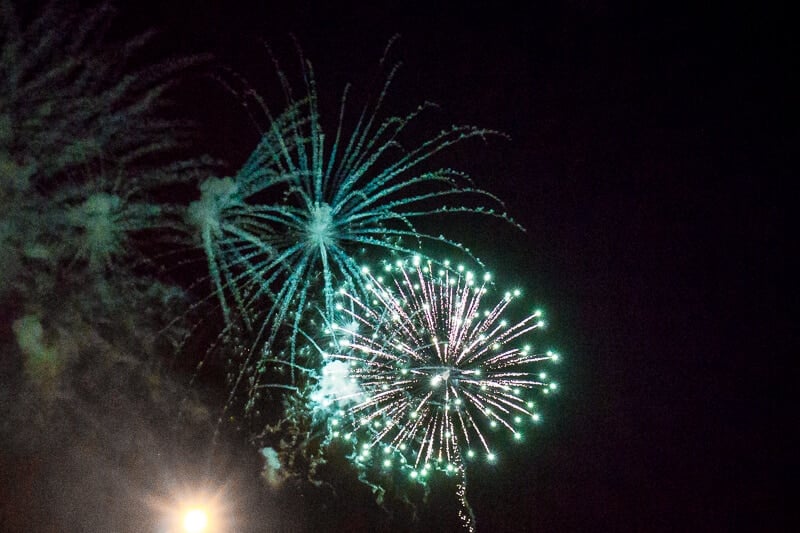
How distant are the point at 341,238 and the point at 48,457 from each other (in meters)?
6.63

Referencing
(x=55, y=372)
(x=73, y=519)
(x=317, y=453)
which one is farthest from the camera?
(x=317, y=453)

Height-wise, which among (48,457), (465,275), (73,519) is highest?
(465,275)

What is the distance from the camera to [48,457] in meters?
11.3

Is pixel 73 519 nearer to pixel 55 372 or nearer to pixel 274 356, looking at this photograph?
pixel 55 372

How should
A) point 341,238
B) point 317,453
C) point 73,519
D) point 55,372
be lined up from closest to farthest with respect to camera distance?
point 341,238 < point 73,519 < point 55,372 < point 317,453

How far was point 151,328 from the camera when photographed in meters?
11.9

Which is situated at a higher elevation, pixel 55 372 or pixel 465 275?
pixel 465 275

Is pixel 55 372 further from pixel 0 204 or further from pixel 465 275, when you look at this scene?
pixel 465 275

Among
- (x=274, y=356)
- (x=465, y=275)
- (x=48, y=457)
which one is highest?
(x=465, y=275)

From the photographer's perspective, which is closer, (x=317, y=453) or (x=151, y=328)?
(x=151, y=328)

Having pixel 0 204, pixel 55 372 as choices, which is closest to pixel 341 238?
pixel 0 204

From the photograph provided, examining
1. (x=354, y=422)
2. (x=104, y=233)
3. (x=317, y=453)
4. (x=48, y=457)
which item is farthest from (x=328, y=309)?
(x=48, y=457)

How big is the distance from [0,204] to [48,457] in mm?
4455

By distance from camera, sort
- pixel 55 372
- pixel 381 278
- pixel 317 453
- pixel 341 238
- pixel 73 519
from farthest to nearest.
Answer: pixel 317 453
pixel 55 372
pixel 73 519
pixel 381 278
pixel 341 238
